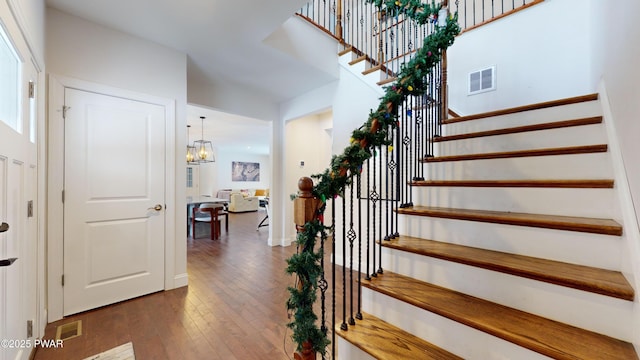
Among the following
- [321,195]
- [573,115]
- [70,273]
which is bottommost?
[70,273]

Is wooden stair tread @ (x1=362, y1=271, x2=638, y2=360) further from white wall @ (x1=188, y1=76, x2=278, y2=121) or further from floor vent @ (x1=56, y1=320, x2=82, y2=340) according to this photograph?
white wall @ (x1=188, y1=76, x2=278, y2=121)

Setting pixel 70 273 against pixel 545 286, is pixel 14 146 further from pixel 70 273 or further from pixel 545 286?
pixel 545 286

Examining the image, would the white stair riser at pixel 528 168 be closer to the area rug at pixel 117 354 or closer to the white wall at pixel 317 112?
the white wall at pixel 317 112

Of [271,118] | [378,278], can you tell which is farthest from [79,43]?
[378,278]

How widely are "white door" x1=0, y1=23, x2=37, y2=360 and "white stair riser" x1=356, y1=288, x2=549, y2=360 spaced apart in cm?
168

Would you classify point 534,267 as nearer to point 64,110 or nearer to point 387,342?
point 387,342

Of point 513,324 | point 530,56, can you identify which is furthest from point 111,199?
point 530,56

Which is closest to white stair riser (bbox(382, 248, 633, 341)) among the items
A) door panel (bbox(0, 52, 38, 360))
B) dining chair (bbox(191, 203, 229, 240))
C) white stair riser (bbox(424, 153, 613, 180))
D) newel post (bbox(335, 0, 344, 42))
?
white stair riser (bbox(424, 153, 613, 180))

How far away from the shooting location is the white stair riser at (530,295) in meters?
0.95

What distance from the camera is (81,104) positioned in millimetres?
2352

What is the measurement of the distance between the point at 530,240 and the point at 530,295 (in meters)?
0.30

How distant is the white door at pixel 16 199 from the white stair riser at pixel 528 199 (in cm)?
227

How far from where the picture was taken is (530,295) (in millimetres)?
1128

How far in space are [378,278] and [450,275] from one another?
1.26 ft
